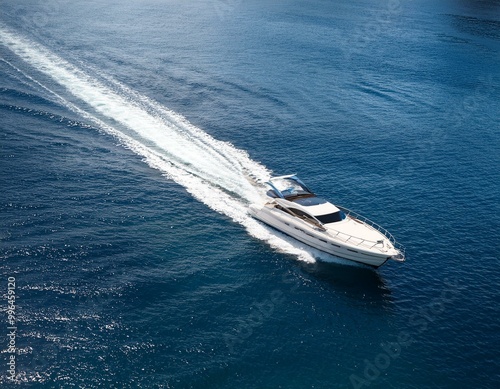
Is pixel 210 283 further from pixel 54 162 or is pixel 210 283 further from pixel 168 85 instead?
pixel 168 85

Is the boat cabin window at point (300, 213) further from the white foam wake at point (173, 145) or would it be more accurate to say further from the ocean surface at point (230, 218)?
the ocean surface at point (230, 218)

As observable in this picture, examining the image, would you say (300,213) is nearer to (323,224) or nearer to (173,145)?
(323,224)

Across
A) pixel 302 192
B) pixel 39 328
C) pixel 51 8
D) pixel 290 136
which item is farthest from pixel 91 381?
pixel 51 8

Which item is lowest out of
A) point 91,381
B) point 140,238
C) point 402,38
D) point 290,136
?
point 91,381

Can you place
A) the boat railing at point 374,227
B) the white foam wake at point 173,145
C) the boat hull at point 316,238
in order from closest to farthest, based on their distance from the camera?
the boat hull at point 316,238, the boat railing at point 374,227, the white foam wake at point 173,145

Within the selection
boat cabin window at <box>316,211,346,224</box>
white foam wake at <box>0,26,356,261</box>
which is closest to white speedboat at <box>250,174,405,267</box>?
boat cabin window at <box>316,211,346,224</box>

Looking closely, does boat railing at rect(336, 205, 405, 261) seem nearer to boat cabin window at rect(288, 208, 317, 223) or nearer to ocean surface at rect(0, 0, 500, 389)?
ocean surface at rect(0, 0, 500, 389)

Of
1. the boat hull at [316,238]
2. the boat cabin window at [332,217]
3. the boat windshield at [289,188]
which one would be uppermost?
the boat windshield at [289,188]

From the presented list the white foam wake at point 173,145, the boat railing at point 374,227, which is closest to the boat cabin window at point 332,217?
the boat railing at point 374,227
